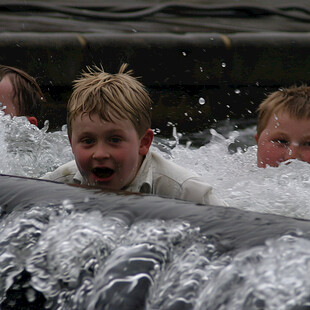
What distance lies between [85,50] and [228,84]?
848 millimetres

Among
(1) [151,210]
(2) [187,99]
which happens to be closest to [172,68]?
(2) [187,99]

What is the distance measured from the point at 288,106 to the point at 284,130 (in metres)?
0.14

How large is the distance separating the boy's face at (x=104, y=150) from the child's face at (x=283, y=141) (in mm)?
837

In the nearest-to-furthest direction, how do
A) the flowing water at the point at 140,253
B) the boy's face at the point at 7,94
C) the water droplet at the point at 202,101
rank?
the flowing water at the point at 140,253 < the boy's face at the point at 7,94 < the water droplet at the point at 202,101

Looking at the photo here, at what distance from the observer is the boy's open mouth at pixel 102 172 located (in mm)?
2270

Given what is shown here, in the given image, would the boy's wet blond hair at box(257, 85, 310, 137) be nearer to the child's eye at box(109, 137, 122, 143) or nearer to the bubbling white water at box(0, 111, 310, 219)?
the bubbling white water at box(0, 111, 310, 219)

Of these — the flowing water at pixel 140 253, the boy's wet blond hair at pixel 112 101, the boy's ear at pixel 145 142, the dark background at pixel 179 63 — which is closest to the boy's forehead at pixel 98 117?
the boy's wet blond hair at pixel 112 101

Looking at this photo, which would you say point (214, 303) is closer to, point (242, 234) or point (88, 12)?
point (242, 234)

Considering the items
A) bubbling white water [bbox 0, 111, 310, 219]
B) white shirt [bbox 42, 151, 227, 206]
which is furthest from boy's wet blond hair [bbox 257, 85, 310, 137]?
white shirt [bbox 42, 151, 227, 206]

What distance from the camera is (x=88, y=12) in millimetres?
4961

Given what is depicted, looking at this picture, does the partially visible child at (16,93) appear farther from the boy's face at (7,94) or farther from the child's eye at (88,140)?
the child's eye at (88,140)

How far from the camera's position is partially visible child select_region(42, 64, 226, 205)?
227cm

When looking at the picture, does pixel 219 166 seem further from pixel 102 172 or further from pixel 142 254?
pixel 142 254

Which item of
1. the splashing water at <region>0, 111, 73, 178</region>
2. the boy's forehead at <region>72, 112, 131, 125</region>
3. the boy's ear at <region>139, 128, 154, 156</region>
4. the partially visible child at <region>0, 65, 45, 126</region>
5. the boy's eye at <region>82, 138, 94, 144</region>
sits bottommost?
the splashing water at <region>0, 111, 73, 178</region>
